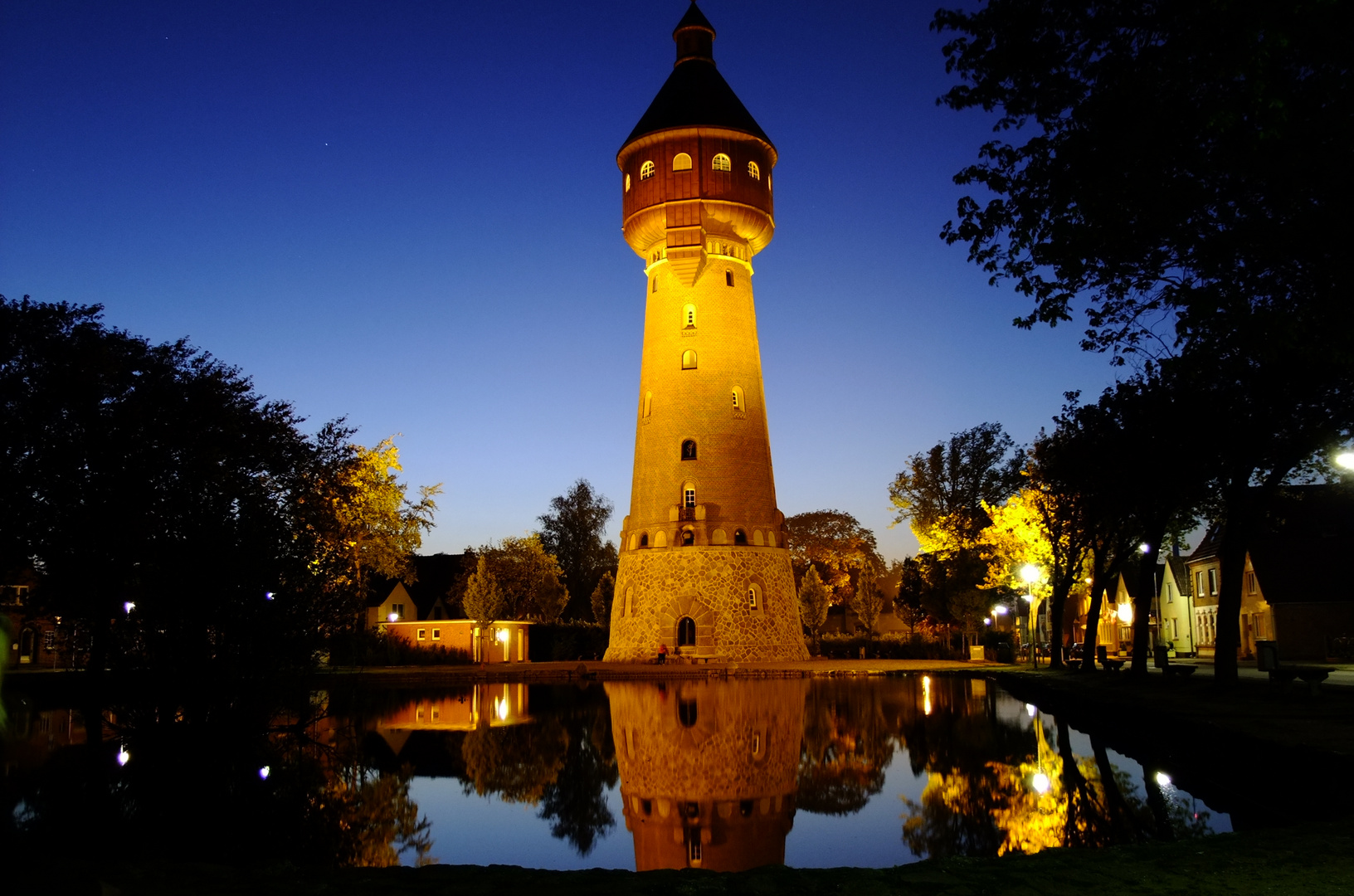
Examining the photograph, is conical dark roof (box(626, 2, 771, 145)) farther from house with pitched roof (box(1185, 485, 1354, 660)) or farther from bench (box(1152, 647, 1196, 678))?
bench (box(1152, 647, 1196, 678))

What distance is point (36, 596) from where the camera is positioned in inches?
1003

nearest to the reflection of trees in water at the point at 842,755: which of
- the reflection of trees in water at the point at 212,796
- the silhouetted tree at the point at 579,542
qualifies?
the reflection of trees in water at the point at 212,796

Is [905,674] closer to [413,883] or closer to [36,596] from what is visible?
A: [36,596]

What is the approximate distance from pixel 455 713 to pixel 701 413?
848 inches

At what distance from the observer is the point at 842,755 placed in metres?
15.6

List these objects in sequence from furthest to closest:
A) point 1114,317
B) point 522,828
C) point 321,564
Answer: point 321,564
point 1114,317
point 522,828

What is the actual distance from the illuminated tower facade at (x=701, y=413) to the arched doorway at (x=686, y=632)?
0.05m

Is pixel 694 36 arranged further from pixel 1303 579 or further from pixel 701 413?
pixel 1303 579

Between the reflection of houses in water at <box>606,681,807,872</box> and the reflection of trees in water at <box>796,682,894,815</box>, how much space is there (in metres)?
0.24

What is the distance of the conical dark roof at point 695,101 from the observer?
45000 millimetres

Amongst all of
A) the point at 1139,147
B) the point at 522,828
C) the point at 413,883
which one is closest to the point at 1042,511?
the point at 1139,147

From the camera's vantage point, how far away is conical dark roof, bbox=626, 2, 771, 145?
45.0 metres

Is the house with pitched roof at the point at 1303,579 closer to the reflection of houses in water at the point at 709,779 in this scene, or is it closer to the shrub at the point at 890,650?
the shrub at the point at 890,650

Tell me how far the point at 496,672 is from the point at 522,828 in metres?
28.5
